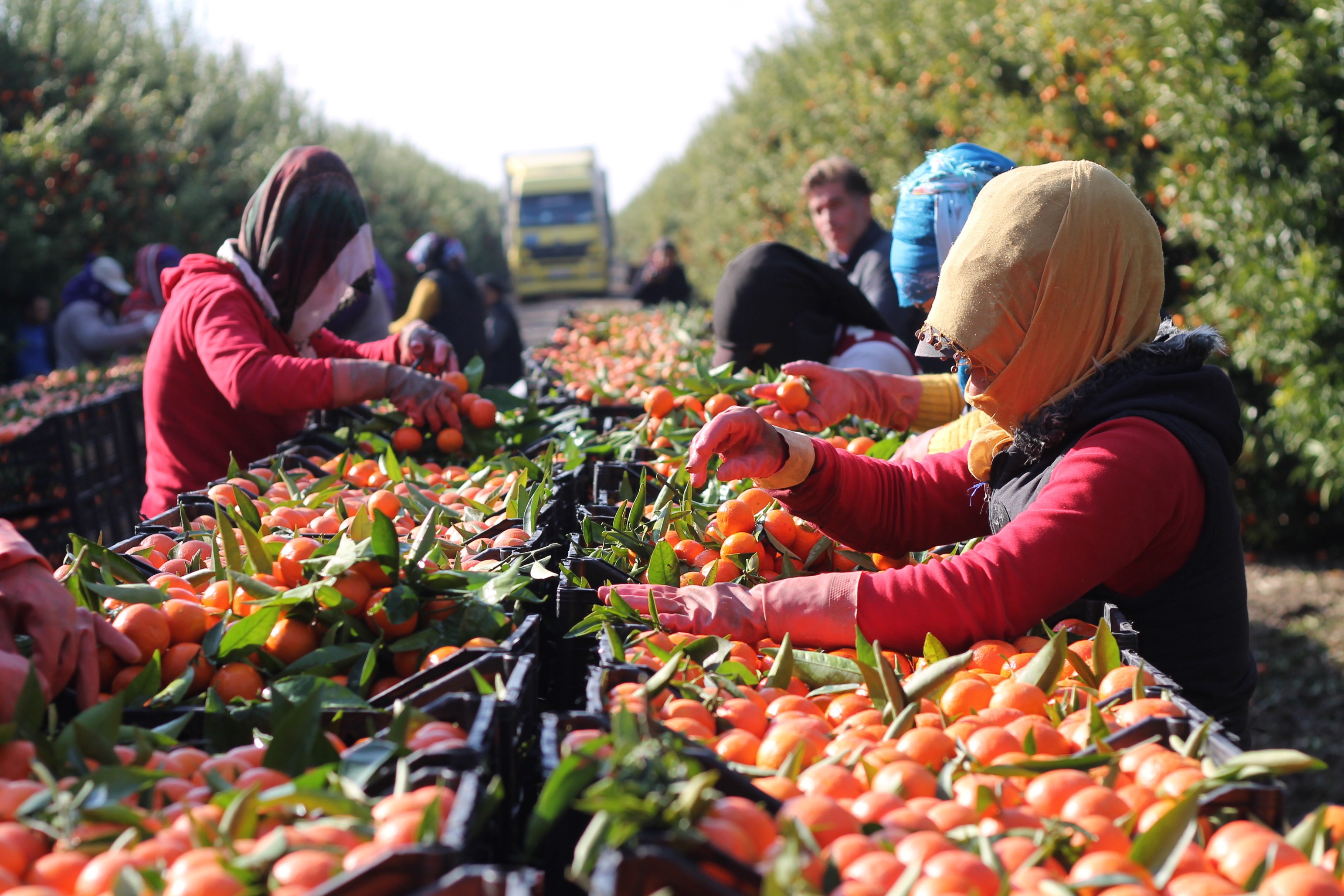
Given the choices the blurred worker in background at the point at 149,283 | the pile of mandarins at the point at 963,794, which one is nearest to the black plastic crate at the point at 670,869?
the pile of mandarins at the point at 963,794

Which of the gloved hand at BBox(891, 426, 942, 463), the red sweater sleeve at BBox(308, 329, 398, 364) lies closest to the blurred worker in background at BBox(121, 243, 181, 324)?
the red sweater sleeve at BBox(308, 329, 398, 364)

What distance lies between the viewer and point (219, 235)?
49.8 feet

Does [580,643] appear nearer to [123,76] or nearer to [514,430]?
[514,430]

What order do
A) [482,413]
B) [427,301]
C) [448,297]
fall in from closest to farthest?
[482,413] → [427,301] → [448,297]

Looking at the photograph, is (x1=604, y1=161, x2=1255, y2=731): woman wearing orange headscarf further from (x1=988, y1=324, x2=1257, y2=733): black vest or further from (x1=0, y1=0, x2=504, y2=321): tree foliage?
(x1=0, y1=0, x2=504, y2=321): tree foliage

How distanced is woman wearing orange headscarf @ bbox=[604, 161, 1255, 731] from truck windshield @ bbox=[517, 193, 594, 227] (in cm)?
2855

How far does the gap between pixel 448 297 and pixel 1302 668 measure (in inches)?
247

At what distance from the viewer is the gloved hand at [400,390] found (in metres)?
3.00

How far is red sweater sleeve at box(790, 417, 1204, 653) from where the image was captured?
1.58 meters

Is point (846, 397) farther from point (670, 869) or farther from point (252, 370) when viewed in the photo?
point (670, 869)

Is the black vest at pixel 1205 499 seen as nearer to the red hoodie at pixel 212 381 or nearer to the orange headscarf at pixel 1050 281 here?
the orange headscarf at pixel 1050 281

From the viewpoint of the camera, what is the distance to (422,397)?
124 inches

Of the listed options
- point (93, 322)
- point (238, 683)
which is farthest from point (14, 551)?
point (93, 322)

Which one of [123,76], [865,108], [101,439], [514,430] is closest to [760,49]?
[865,108]
